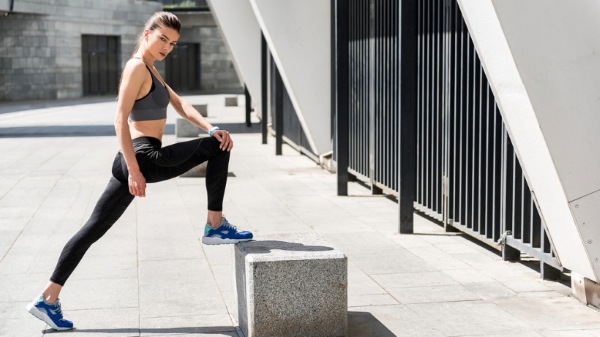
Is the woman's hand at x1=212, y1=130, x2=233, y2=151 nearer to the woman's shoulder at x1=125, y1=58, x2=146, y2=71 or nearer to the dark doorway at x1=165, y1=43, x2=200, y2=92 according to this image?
the woman's shoulder at x1=125, y1=58, x2=146, y2=71

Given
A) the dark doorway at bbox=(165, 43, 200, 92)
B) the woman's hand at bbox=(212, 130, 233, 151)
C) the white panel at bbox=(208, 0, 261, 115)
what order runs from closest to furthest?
the woman's hand at bbox=(212, 130, 233, 151)
the white panel at bbox=(208, 0, 261, 115)
the dark doorway at bbox=(165, 43, 200, 92)

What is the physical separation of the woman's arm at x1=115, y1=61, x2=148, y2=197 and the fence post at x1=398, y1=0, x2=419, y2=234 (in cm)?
400

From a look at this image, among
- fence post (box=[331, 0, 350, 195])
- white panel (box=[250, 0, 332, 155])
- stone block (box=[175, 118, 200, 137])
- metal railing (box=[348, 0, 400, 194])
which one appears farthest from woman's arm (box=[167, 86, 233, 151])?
stone block (box=[175, 118, 200, 137])

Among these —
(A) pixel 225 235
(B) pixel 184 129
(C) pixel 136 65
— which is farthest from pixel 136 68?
(B) pixel 184 129

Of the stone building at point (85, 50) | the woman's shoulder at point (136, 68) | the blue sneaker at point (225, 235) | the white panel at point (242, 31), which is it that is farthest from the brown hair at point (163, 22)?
the stone building at point (85, 50)

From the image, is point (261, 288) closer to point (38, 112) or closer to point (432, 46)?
point (432, 46)

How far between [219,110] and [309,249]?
2981 cm

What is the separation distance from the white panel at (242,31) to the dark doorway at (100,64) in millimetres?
25078

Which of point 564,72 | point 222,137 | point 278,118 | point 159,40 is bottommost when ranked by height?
point 278,118

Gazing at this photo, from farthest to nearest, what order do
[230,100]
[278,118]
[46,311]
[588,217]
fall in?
1. [230,100]
2. [278,118]
3. [588,217]
4. [46,311]

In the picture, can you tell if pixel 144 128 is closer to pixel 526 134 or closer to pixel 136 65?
pixel 136 65

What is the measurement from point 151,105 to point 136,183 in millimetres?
479

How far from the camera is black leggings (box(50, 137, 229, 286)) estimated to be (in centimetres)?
575

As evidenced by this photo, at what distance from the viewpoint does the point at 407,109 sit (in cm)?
930
